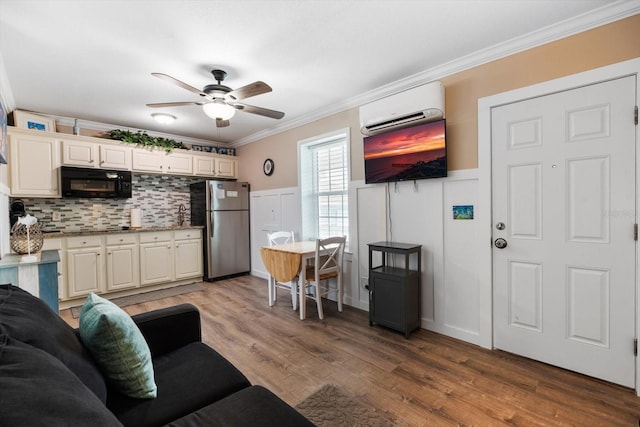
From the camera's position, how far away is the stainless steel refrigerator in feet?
15.6

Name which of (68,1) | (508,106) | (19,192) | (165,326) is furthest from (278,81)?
(19,192)

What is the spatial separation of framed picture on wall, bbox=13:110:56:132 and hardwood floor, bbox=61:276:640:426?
2445 millimetres

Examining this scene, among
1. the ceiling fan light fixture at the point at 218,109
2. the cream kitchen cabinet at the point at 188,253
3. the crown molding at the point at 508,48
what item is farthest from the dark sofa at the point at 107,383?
the cream kitchen cabinet at the point at 188,253

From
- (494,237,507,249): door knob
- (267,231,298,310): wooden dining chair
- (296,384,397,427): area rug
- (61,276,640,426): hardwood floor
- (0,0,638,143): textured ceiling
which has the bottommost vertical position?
(296,384,397,427): area rug

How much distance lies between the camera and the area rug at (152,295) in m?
3.71

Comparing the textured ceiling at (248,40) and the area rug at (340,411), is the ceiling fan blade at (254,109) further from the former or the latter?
the area rug at (340,411)

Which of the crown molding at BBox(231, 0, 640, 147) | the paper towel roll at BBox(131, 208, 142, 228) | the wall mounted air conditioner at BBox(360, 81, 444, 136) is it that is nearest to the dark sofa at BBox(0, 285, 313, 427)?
the wall mounted air conditioner at BBox(360, 81, 444, 136)

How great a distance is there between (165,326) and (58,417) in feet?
3.70

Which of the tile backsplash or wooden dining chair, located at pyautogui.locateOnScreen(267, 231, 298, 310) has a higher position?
the tile backsplash

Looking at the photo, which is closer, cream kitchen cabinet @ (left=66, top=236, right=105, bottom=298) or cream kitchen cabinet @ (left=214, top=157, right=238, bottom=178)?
cream kitchen cabinet @ (left=66, top=236, right=105, bottom=298)

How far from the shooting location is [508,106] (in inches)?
92.8

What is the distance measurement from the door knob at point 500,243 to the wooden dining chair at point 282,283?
2.03m

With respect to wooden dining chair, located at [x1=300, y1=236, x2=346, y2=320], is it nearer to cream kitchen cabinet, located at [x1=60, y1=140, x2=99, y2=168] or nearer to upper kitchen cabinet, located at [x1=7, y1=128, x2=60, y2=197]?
cream kitchen cabinet, located at [x1=60, y1=140, x2=99, y2=168]

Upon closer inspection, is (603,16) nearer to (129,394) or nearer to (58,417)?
(58,417)
